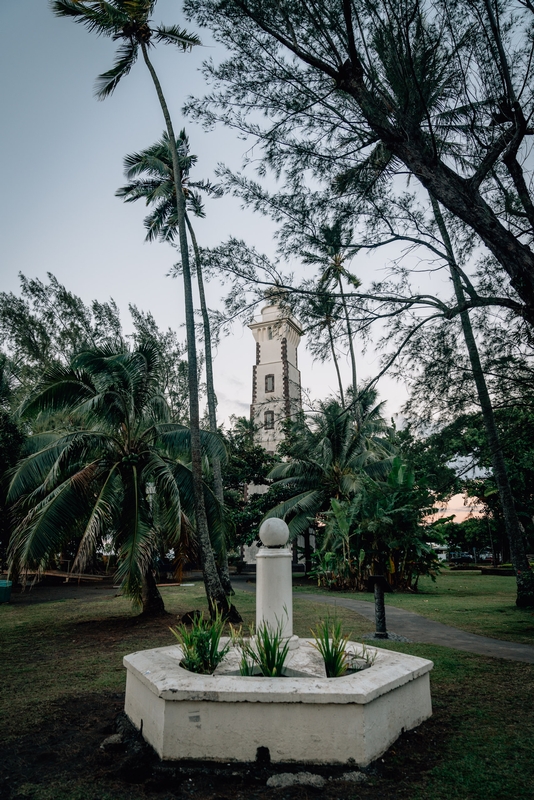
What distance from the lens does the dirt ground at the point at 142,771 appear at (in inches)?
137

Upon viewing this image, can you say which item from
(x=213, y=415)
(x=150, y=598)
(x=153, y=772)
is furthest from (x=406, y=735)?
(x=213, y=415)

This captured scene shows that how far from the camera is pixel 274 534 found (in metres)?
5.64

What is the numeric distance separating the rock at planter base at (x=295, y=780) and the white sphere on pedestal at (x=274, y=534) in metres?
2.32

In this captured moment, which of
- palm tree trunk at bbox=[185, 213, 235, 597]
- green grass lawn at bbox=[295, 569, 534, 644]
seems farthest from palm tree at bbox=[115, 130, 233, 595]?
green grass lawn at bbox=[295, 569, 534, 644]

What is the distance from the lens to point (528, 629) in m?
10.5

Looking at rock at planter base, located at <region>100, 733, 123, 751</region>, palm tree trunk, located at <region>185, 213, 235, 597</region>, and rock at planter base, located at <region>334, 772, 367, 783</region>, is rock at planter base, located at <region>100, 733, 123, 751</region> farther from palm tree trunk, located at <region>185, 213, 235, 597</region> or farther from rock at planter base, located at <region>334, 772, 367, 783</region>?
palm tree trunk, located at <region>185, 213, 235, 597</region>

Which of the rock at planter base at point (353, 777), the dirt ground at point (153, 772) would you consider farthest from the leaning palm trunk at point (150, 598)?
the rock at planter base at point (353, 777)

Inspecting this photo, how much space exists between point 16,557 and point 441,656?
8.13m

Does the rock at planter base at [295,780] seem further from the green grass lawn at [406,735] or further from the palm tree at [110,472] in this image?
the palm tree at [110,472]

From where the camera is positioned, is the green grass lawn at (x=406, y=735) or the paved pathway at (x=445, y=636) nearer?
the green grass lawn at (x=406, y=735)

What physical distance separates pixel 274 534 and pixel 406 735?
87.4 inches

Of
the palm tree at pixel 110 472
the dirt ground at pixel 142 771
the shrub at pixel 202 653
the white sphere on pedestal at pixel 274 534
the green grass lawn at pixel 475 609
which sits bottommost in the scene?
the dirt ground at pixel 142 771

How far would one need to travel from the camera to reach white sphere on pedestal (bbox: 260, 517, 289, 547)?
5.65 m

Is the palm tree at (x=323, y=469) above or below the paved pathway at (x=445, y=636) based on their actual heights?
above
